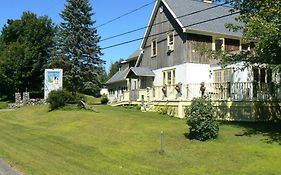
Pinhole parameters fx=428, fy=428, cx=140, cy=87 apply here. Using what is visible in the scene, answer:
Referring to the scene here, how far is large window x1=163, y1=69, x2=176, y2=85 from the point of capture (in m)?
37.2

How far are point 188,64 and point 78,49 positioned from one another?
22840 mm

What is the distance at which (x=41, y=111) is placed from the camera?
36.8 m

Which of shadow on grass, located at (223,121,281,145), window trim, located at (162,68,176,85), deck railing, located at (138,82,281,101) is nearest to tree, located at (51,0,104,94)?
window trim, located at (162,68,176,85)

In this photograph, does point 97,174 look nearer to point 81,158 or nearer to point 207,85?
point 81,158

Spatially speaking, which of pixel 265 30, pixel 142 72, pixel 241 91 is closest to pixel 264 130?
pixel 241 91

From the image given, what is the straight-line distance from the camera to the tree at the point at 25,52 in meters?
57.6

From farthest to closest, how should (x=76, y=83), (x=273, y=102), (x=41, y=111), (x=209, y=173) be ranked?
(x=76, y=83)
(x=41, y=111)
(x=273, y=102)
(x=209, y=173)

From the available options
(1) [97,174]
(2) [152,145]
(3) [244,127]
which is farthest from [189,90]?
(1) [97,174]

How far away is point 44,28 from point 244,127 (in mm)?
45106

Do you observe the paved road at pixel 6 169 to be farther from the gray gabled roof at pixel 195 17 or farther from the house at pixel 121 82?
the house at pixel 121 82

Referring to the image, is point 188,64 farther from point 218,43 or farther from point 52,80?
point 52,80

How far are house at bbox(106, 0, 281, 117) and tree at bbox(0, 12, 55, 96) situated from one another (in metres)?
20.4

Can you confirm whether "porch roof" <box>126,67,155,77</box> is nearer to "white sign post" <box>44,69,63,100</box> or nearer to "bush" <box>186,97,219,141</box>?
"white sign post" <box>44,69,63,100</box>

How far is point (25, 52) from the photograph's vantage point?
5759 centimetres
